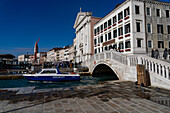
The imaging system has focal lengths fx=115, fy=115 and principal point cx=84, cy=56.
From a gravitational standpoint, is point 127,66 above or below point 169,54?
below

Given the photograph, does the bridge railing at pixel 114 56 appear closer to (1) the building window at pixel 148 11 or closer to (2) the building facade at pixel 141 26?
(2) the building facade at pixel 141 26

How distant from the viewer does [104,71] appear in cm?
2353

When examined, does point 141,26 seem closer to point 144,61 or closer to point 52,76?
point 144,61

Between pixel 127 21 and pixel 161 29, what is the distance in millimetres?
6749

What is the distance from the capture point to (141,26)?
19672 mm

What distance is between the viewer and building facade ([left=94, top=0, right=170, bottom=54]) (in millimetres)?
19281

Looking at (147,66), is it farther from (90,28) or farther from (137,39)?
(90,28)

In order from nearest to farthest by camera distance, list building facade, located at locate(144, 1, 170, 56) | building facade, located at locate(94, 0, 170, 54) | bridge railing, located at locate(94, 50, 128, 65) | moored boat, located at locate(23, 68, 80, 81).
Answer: bridge railing, located at locate(94, 50, 128, 65) → moored boat, located at locate(23, 68, 80, 81) → building facade, located at locate(94, 0, 170, 54) → building facade, located at locate(144, 1, 170, 56)

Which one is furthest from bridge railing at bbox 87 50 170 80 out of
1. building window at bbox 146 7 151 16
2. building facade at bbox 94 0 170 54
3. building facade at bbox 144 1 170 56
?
building window at bbox 146 7 151 16

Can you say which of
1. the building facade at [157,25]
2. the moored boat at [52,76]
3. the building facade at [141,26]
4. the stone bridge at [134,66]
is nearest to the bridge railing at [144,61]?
the stone bridge at [134,66]

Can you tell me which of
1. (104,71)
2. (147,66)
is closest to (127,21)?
(104,71)

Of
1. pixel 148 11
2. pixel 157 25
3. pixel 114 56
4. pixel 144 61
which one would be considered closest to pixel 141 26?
pixel 148 11

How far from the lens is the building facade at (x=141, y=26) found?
19281 millimetres

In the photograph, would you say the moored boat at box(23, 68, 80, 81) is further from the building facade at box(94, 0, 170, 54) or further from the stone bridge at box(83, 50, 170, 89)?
the building facade at box(94, 0, 170, 54)
